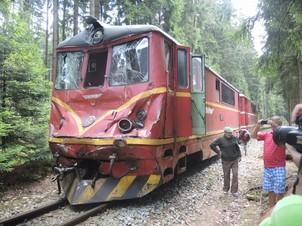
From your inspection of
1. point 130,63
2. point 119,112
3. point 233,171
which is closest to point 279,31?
point 233,171

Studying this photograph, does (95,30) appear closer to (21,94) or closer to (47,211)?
(21,94)

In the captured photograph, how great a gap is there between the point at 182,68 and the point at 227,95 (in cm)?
812

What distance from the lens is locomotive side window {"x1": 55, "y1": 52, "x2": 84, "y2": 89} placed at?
835 cm

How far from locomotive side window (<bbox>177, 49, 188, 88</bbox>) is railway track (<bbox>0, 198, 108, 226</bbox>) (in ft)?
9.55

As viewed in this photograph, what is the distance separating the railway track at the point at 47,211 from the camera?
6201 mm

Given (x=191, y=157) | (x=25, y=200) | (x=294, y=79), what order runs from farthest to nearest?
(x=294, y=79) < (x=191, y=157) < (x=25, y=200)

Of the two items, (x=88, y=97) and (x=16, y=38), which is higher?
(x=16, y=38)

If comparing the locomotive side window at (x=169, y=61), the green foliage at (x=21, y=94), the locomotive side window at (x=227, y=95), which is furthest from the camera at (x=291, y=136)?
the locomotive side window at (x=227, y=95)

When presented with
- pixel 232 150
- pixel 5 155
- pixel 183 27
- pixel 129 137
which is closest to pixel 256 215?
pixel 232 150

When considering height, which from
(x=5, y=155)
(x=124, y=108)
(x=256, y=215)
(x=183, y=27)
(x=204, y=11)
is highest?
(x=204, y=11)

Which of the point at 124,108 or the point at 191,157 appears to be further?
the point at 191,157

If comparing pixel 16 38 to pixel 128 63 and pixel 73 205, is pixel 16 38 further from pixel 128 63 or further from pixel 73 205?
pixel 73 205

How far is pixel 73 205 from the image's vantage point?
7.61 m

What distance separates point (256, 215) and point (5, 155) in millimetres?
4958
